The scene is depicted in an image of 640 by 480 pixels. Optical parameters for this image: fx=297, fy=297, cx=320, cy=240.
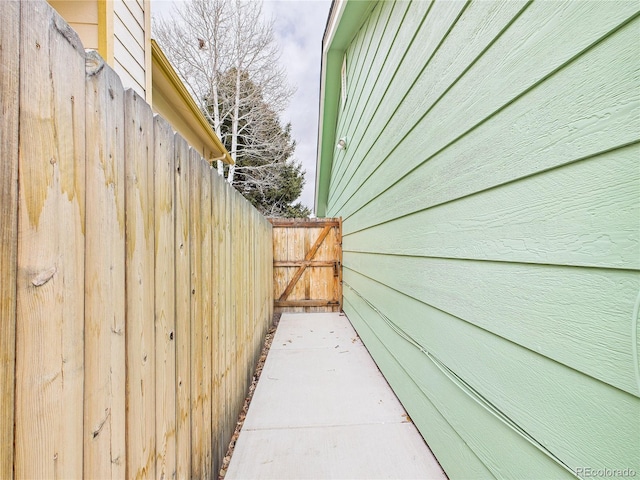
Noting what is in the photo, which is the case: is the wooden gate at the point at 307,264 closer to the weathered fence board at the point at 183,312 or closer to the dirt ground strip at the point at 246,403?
the dirt ground strip at the point at 246,403

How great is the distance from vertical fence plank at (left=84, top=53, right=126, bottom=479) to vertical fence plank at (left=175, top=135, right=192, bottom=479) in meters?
0.36

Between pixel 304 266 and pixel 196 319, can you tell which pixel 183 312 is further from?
pixel 304 266

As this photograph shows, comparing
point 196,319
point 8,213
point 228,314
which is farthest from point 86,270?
point 228,314

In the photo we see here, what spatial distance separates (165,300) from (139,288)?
0.59 feet

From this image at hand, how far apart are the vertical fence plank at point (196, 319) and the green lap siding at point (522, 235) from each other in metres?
1.17

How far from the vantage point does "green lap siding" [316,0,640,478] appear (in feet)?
2.30

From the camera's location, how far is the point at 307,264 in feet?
17.4

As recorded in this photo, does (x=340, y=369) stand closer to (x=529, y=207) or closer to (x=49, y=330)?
(x=529, y=207)

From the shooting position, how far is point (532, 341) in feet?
3.06

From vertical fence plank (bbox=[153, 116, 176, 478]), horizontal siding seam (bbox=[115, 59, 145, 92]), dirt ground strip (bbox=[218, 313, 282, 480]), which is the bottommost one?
dirt ground strip (bbox=[218, 313, 282, 480])

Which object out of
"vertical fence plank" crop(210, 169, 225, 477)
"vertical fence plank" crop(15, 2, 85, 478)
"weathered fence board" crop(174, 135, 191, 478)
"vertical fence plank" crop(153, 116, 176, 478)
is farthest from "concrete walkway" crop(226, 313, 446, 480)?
"vertical fence plank" crop(15, 2, 85, 478)

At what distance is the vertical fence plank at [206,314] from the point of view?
1375 mm

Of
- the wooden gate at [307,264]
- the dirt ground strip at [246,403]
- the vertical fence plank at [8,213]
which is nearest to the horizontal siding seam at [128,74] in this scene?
the vertical fence plank at [8,213]

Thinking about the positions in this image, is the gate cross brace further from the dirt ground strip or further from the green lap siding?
the green lap siding
